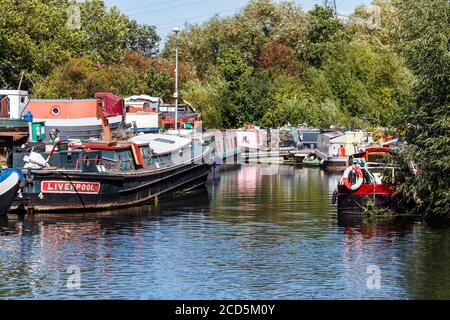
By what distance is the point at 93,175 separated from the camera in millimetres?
45219

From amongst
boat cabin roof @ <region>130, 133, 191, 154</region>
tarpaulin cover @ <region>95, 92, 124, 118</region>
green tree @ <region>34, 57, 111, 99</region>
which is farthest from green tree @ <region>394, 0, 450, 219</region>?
green tree @ <region>34, 57, 111, 99</region>

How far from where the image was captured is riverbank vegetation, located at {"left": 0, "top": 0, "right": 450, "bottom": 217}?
90812mm

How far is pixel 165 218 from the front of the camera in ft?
149

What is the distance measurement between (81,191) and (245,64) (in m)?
57.2

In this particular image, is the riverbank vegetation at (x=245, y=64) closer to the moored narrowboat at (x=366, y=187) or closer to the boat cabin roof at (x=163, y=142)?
the boat cabin roof at (x=163, y=142)

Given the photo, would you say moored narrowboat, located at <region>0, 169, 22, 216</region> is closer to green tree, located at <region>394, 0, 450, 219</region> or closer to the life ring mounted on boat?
the life ring mounted on boat

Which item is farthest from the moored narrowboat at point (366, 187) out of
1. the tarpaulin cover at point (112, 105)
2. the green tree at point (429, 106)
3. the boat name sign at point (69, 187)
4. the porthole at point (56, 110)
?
the tarpaulin cover at point (112, 105)

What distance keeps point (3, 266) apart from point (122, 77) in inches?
2533

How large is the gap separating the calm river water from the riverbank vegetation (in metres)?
28.4

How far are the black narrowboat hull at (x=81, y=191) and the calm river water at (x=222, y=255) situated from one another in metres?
0.77

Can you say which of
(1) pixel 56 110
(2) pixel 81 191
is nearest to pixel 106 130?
(1) pixel 56 110

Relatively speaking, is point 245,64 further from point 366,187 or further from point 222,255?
point 222,255

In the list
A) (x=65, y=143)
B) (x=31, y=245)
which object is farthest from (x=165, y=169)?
(x=31, y=245)

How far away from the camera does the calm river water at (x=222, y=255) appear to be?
30.5m
